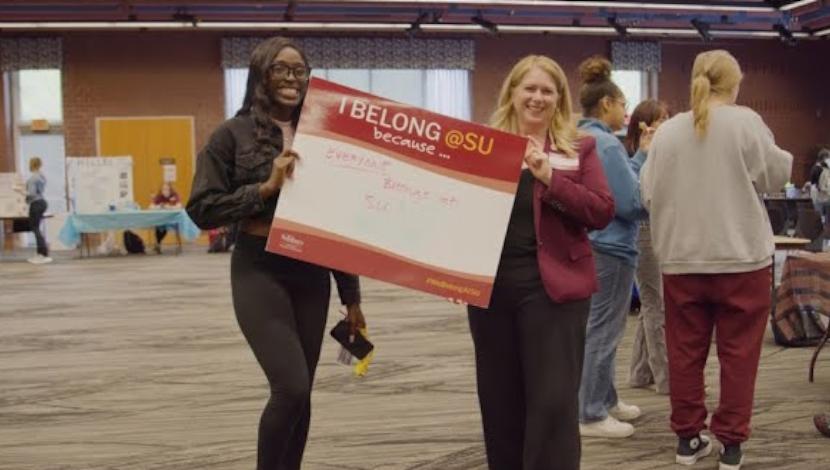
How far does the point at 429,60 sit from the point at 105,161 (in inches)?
227

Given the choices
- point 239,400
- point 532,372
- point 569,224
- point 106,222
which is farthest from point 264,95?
point 106,222

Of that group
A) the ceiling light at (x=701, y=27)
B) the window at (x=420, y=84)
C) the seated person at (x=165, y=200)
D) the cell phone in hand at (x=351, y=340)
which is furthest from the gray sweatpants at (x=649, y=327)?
the ceiling light at (x=701, y=27)

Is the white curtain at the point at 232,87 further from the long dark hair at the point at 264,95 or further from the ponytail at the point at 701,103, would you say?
the long dark hair at the point at 264,95

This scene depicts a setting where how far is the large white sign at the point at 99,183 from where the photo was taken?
44.6 feet

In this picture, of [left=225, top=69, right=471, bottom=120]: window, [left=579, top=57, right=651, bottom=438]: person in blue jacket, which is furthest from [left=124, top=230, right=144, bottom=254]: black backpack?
[left=579, top=57, right=651, bottom=438]: person in blue jacket

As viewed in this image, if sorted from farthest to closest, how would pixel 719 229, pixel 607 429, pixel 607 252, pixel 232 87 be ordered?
pixel 232 87
pixel 607 429
pixel 607 252
pixel 719 229

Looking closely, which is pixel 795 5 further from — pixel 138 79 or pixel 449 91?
pixel 138 79

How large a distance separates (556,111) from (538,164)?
22 cm

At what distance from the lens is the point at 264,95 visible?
8.14 ft

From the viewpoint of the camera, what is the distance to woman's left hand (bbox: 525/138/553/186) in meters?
2.18

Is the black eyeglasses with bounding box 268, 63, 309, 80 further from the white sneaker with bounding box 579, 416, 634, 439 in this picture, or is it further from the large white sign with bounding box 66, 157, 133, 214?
the large white sign with bounding box 66, 157, 133, 214

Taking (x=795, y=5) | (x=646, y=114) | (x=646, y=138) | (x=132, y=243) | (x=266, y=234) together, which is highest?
(x=795, y=5)

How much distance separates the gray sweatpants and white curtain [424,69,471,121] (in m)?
12.3

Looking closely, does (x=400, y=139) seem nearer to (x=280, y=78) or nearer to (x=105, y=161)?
(x=280, y=78)
